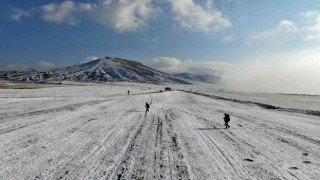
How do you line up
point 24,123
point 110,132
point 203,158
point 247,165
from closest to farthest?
point 247,165
point 203,158
point 110,132
point 24,123

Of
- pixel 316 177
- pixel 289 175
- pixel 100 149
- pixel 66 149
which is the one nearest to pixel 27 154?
Answer: pixel 66 149

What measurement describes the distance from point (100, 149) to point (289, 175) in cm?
877

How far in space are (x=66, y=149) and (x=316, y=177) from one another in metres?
11.2

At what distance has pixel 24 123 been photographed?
25188 millimetres

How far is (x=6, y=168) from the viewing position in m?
13.0

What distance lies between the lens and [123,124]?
1045 inches

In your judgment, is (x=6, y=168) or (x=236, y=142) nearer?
(x=6, y=168)

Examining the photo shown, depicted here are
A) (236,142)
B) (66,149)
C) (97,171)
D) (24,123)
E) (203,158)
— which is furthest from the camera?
(24,123)

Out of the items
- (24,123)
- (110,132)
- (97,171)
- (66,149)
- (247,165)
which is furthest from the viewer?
(24,123)

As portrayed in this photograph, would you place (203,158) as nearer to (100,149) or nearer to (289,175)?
(289,175)

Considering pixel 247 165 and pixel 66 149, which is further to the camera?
pixel 66 149

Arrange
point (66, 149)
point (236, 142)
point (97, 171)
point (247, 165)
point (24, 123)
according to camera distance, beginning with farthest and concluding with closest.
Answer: point (24, 123) < point (236, 142) < point (66, 149) < point (247, 165) < point (97, 171)

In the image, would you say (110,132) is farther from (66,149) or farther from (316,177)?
(316,177)

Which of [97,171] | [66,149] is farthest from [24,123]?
[97,171]
